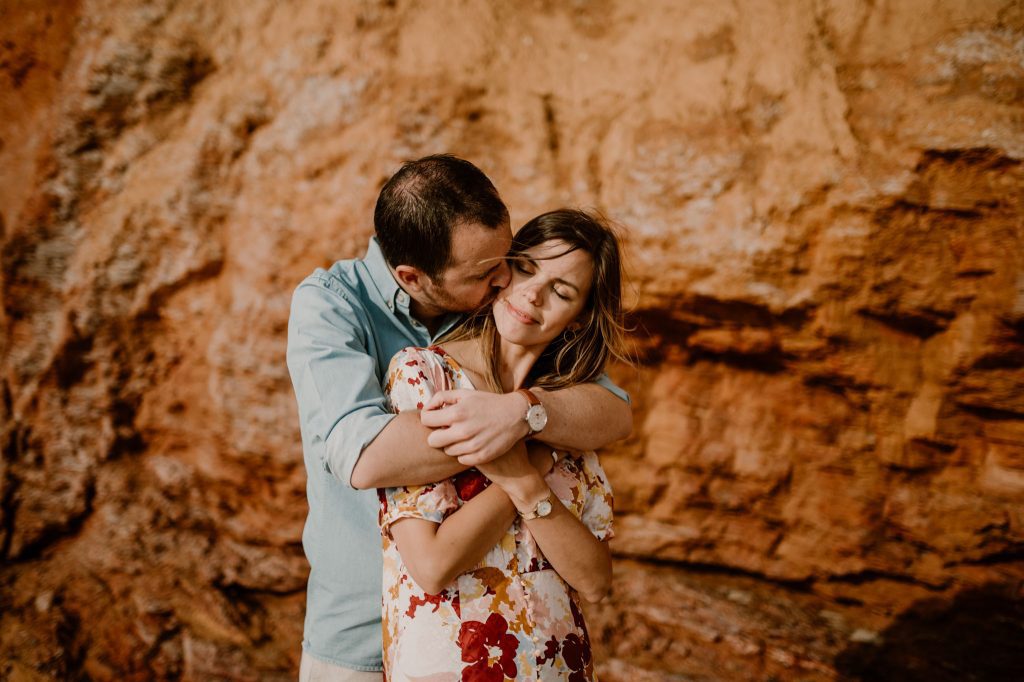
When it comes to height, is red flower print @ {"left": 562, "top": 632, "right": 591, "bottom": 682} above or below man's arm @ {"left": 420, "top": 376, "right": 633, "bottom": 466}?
below

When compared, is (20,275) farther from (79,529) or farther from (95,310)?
(79,529)

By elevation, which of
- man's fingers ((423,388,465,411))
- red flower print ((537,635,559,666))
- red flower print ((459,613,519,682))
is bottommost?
red flower print ((537,635,559,666))

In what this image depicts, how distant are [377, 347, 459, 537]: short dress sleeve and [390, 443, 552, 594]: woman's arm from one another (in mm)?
23

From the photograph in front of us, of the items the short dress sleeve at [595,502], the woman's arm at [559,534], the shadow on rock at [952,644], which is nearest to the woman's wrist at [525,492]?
the woman's arm at [559,534]

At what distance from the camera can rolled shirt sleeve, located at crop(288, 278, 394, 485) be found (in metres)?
1.57

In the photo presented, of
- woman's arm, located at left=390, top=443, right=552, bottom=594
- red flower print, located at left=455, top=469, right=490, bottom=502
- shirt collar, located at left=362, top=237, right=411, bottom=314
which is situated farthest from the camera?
shirt collar, located at left=362, top=237, right=411, bottom=314

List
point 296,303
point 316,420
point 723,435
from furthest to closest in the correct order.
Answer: point 723,435 → point 296,303 → point 316,420

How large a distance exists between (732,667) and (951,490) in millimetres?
1251

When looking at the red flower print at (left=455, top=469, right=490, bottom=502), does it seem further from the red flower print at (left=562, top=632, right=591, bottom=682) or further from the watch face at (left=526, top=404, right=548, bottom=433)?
the red flower print at (left=562, top=632, right=591, bottom=682)

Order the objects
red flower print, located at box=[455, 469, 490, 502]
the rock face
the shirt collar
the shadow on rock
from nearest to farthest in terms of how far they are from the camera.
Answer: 1. red flower print, located at box=[455, 469, 490, 502]
2. the shirt collar
3. the rock face
4. the shadow on rock

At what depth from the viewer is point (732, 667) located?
3379 mm

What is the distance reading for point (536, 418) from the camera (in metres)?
1.61

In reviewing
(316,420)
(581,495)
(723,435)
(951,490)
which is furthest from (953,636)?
(316,420)

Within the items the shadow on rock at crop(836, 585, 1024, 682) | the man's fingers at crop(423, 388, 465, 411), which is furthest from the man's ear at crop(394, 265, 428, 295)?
the shadow on rock at crop(836, 585, 1024, 682)
